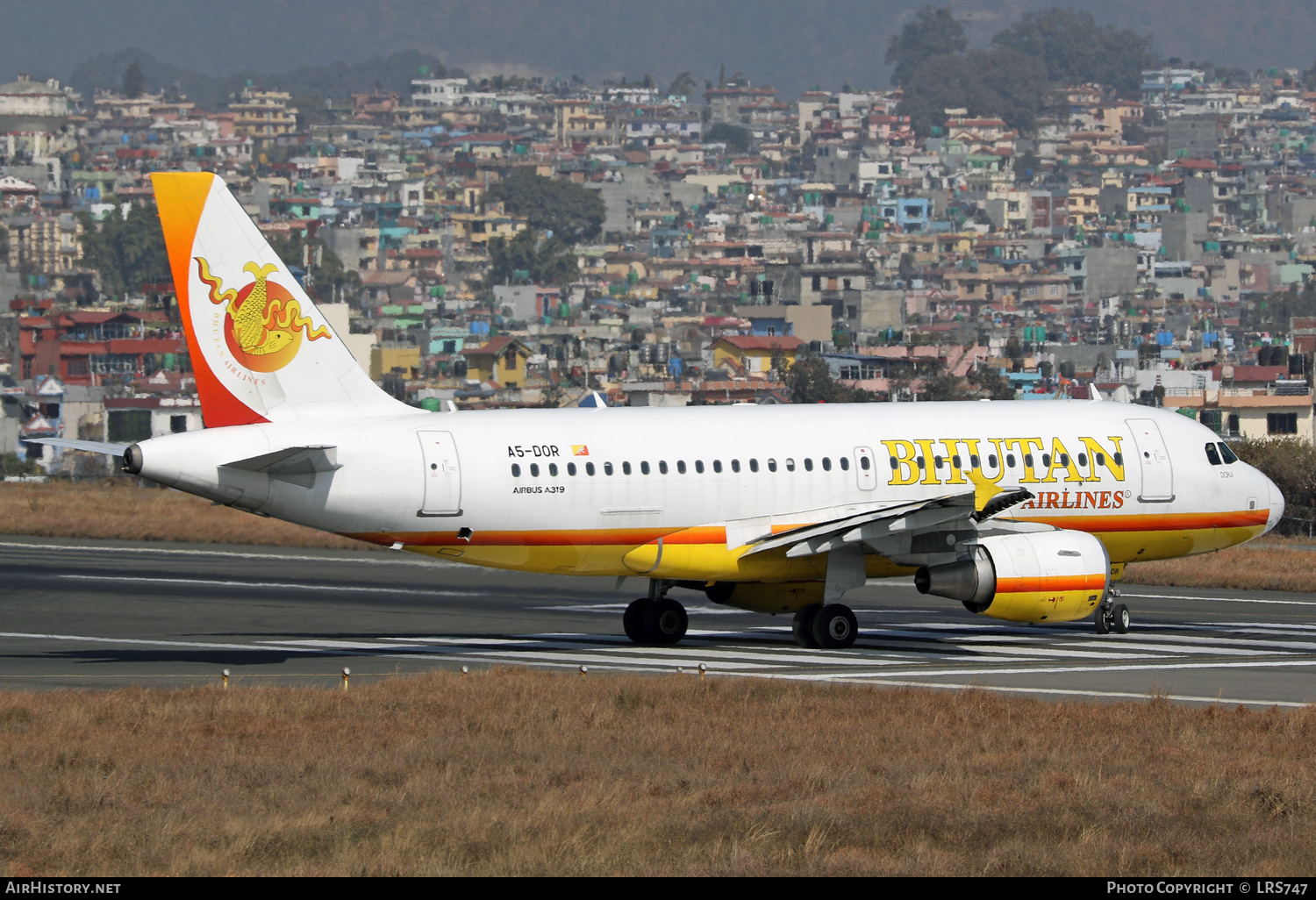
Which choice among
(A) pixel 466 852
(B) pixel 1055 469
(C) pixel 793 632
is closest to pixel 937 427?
(B) pixel 1055 469

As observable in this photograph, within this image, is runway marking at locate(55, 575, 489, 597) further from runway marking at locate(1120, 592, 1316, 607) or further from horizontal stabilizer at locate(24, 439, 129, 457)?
runway marking at locate(1120, 592, 1316, 607)

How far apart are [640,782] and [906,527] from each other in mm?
14170

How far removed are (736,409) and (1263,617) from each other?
47.2 feet

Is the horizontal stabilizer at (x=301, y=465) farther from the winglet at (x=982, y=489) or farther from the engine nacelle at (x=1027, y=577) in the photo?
the winglet at (x=982, y=489)

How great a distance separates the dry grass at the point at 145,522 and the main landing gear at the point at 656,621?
961 inches

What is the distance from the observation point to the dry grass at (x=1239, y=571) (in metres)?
52.5

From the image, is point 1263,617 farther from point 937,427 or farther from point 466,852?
point 466,852

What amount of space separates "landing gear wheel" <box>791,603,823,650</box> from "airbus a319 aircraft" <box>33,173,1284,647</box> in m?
0.06

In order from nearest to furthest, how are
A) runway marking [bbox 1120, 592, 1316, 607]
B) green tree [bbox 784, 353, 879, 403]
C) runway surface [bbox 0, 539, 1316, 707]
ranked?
runway surface [bbox 0, 539, 1316, 707]
runway marking [bbox 1120, 592, 1316, 607]
green tree [bbox 784, 353, 879, 403]

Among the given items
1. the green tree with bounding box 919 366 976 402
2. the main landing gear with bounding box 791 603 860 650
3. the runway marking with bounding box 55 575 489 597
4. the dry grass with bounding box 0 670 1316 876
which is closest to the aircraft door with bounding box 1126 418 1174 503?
the main landing gear with bounding box 791 603 860 650

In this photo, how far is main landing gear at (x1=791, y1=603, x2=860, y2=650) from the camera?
36125 mm

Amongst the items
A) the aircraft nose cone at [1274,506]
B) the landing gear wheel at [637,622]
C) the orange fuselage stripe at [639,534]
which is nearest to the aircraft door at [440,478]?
the orange fuselage stripe at [639,534]

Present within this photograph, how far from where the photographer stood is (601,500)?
115 feet

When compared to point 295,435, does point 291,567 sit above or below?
below
